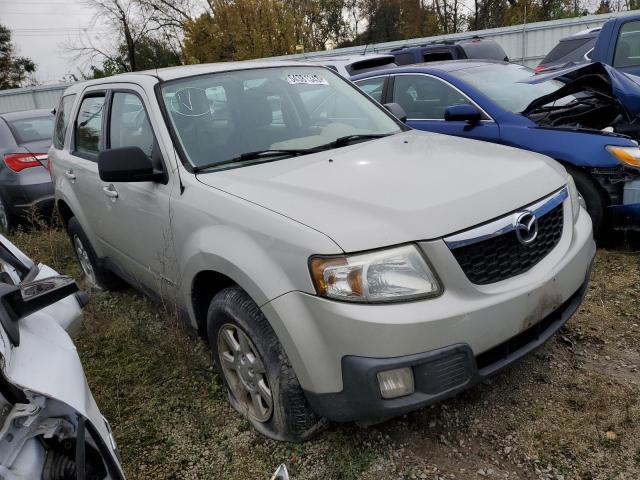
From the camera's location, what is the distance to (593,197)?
12.9ft

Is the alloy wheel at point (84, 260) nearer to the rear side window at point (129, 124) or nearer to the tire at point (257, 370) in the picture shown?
the rear side window at point (129, 124)

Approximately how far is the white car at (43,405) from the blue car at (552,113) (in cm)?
281

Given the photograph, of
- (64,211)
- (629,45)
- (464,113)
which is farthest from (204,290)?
(629,45)

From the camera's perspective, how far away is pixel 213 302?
2.50 metres

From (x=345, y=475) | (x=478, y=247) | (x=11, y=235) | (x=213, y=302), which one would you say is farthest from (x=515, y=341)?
(x=11, y=235)

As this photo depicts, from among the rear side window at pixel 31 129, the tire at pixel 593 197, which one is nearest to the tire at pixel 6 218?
the rear side window at pixel 31 129

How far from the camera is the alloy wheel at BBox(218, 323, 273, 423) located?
237 cm

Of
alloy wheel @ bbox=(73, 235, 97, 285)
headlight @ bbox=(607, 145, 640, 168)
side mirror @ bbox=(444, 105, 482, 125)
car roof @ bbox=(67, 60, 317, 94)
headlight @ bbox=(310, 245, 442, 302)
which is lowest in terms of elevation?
alloy wheel @ bbox=(73, 235, 97, 285)

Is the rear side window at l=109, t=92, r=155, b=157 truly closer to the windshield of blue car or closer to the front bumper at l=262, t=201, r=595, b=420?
the front bumper at l=262, t=201, r=595, b=420

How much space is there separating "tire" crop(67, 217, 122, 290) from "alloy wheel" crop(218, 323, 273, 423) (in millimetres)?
2006

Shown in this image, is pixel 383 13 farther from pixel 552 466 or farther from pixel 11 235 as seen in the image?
pixel 552 466

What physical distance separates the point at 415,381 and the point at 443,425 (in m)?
0.66

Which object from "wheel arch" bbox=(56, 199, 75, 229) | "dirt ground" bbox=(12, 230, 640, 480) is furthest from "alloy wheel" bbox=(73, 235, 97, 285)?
"dirt ground" bbox=(12, 230, 640, 480)

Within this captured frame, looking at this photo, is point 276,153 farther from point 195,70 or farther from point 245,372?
point 245,372
